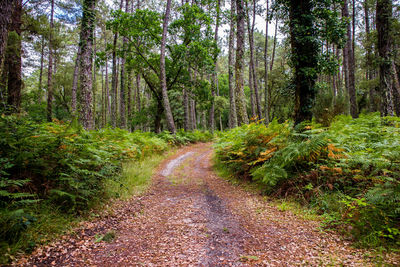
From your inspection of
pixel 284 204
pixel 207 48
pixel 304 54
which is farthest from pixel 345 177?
pixel 207 48

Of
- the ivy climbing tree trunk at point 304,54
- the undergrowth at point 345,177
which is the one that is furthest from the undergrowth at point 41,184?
the ivy climbing tree trunk at point 304,54

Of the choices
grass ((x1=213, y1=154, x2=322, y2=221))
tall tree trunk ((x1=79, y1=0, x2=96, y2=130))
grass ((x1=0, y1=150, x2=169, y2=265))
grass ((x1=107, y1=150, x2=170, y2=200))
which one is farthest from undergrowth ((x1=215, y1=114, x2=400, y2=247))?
tall tree trunk ((x1=79, y1=0, x2=96, y2=130))

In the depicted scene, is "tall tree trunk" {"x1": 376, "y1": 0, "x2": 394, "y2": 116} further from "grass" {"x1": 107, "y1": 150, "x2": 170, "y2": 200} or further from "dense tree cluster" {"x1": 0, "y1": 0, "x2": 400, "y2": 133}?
"grass" {"x1": 107, "y1": 150, "x2": 170, "y2": 200}

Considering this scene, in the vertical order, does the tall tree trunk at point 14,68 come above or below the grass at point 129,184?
above

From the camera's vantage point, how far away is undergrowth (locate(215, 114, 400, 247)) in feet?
9.21

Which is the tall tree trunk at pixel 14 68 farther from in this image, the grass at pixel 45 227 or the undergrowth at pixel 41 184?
the grass at pixel 45 227

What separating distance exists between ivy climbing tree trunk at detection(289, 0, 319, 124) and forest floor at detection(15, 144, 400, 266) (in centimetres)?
303

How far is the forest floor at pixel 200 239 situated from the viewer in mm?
2555

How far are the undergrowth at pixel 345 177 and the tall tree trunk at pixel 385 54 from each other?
221cm

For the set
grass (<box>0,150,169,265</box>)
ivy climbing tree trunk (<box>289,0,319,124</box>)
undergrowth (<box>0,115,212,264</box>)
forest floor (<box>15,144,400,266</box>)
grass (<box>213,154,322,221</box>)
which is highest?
ivy climbing tree trunk (<box>289,0,319,124</box>)

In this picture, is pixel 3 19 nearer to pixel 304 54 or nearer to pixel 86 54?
pixel 86 54

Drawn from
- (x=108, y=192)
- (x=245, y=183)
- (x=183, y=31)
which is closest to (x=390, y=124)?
(x=245, y=183)

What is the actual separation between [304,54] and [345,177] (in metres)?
3.64

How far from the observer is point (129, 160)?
8086mm
